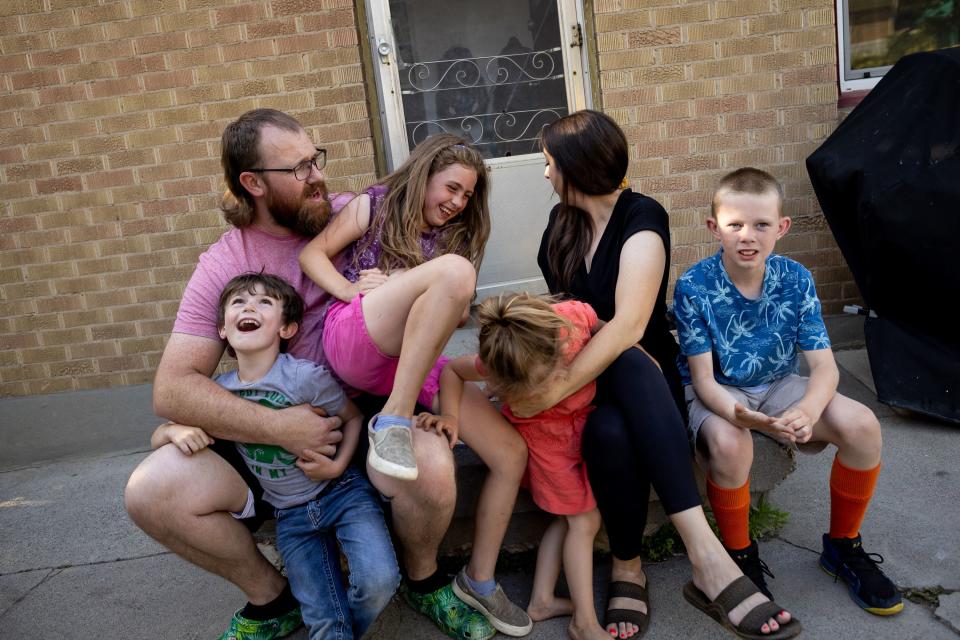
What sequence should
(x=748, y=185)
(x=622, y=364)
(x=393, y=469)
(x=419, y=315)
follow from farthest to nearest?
(x=748, y=185), (x=622, y=364), (x=419, y=315), (x=393, y=469)

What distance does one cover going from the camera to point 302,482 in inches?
83.7

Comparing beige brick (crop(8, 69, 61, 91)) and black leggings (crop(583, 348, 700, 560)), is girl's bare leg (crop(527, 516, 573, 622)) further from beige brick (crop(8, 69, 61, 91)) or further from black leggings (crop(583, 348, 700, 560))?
beige brick (crop(8, 69, 61, 91))

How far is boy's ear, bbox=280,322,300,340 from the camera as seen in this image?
219 cm

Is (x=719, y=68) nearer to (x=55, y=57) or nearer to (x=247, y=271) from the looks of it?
(x=247, y=271)

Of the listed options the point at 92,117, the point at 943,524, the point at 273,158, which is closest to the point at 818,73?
the point at 943,524

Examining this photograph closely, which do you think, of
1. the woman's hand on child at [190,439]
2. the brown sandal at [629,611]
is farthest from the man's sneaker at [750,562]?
the woman's hand on child at [190,439]

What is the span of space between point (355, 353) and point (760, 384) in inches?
49.6

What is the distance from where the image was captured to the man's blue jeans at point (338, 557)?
1951 mm

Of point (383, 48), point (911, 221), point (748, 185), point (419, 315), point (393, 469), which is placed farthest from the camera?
point (383, 48)

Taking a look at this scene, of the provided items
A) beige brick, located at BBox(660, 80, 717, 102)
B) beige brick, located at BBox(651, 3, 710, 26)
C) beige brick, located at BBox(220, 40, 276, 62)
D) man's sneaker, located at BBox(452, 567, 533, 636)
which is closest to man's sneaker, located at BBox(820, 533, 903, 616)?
man's sneaker, located at BBox(452, 567, 533, 636)

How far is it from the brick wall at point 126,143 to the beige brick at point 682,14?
1602 millimetres

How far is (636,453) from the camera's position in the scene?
6.70 ft

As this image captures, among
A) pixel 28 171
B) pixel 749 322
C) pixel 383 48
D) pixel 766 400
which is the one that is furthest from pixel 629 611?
pixel 28 171

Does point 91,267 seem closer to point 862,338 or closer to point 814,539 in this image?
point 814,539
